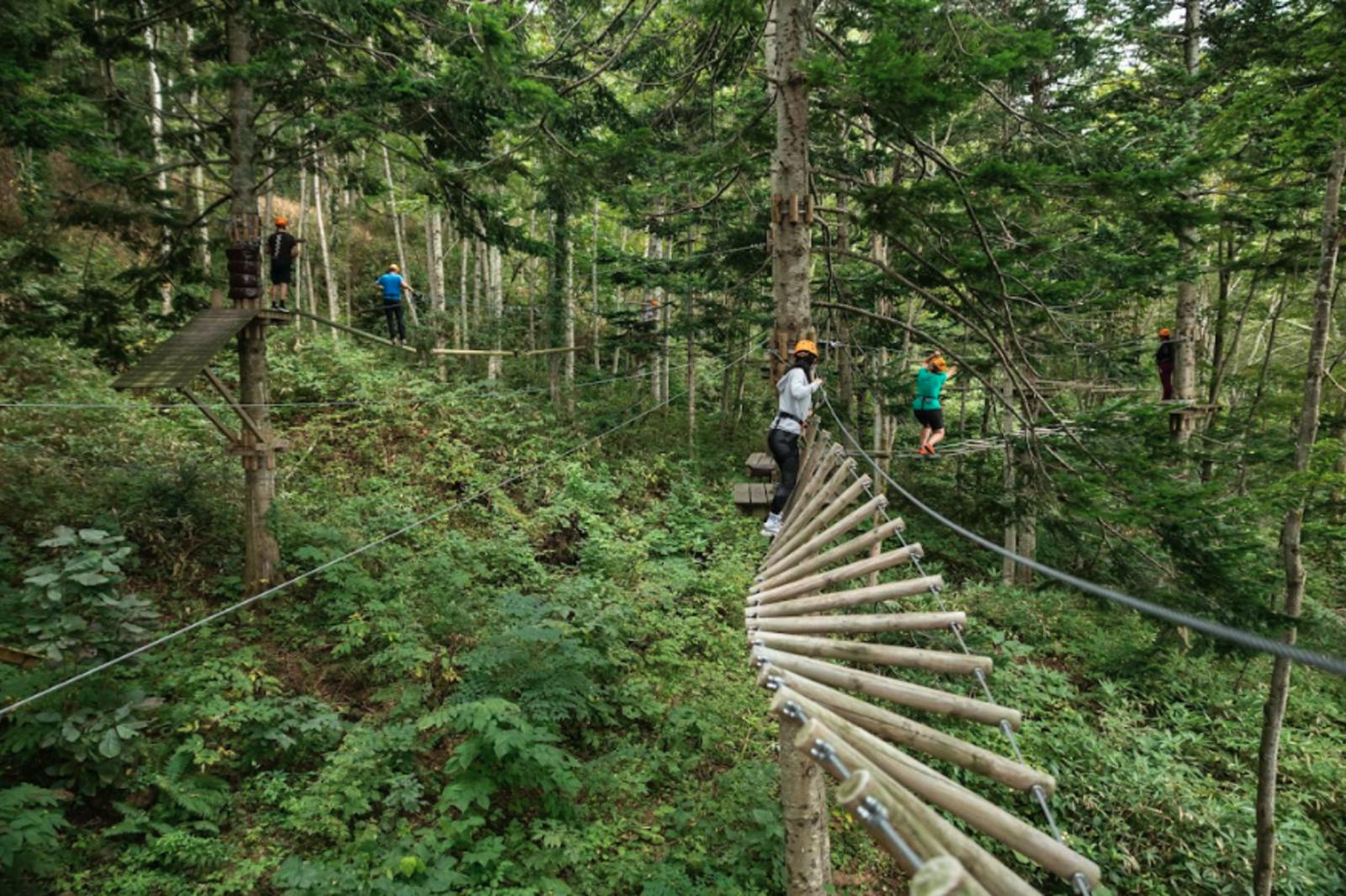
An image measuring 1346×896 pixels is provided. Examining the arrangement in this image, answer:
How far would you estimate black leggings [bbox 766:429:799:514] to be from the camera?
18.5ft

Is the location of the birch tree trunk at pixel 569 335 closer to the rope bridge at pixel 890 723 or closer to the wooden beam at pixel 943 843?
the rope bridge at pixel 890 723

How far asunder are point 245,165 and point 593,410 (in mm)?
7949

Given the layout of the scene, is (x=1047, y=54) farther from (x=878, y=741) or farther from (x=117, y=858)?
(x=117, y=858)

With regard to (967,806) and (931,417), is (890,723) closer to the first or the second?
(967,806)

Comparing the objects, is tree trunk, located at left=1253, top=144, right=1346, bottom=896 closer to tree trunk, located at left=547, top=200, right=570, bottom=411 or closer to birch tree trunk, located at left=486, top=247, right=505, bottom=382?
tree trunk, located at left=547, top=200, right=570, bottom=411

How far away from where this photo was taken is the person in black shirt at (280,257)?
7855 millimetres

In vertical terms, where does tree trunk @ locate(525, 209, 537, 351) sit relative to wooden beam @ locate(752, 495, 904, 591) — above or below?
above

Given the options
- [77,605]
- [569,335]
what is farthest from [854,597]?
[569,335]

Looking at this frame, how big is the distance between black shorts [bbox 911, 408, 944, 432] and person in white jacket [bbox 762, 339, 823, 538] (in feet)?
8.03

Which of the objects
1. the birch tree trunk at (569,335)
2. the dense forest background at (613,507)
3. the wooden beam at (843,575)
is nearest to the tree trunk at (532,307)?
the birch tree trunk at (569,335)

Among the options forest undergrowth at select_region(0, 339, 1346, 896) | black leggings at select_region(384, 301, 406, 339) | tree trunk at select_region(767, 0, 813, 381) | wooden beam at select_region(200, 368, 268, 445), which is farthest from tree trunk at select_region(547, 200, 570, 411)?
tree trunk at select_region(767, 0, 813, 381)

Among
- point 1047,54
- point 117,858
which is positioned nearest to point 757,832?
point 117,858

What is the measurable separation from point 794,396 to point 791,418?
315mm

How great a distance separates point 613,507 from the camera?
9969mm
